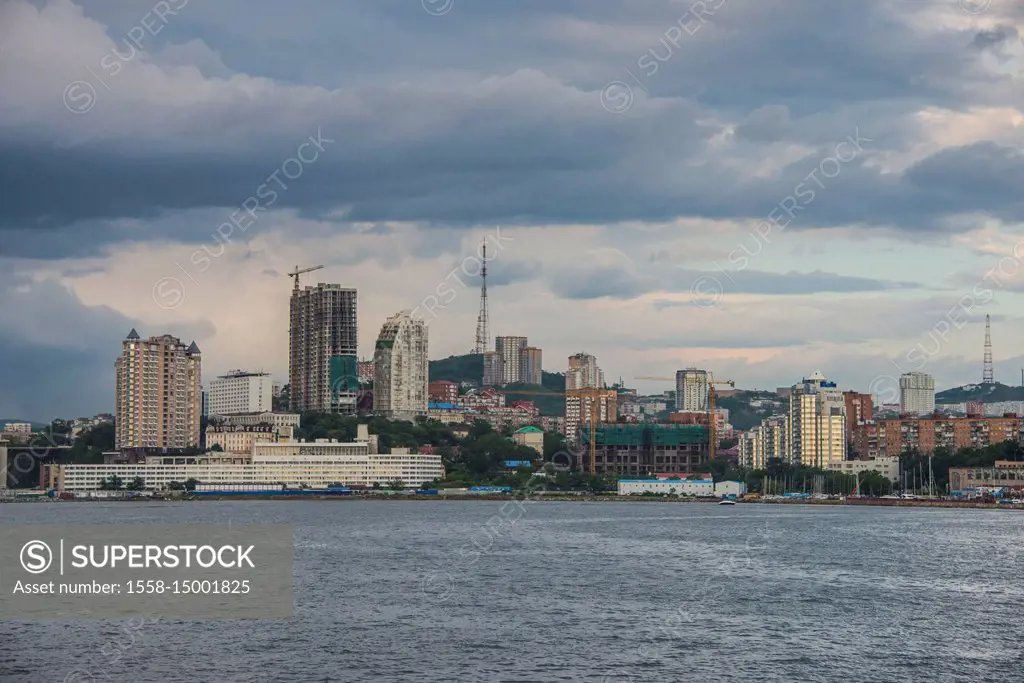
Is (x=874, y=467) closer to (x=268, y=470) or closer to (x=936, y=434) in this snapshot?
(x=936, y=434)

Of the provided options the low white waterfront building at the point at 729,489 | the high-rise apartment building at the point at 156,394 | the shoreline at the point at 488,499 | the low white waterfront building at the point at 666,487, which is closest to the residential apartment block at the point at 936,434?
the low white waterfront building at the point at 729,489

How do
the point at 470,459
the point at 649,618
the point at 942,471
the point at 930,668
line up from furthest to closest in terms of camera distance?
1. the point at 470,459
2. the point at 942,471
3. the point at 649,618
4. the point at 930,668

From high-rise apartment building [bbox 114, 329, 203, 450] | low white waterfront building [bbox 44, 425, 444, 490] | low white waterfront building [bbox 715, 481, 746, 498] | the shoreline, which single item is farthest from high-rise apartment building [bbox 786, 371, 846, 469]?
high-rise apartment building [bbox 114, 329, 203, 450]

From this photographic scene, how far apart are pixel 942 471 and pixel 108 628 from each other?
131581 millimetres

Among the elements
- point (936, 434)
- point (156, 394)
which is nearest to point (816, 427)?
point (936, 434)

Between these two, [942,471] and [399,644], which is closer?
[399,644]

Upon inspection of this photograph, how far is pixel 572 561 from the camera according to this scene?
56.0 m

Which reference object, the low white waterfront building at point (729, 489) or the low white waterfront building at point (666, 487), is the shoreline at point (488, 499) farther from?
the low white waterfront building at point (729, 489)

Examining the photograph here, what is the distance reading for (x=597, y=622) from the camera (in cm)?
3738

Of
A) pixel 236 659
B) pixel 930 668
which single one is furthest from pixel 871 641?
pixel 236 659

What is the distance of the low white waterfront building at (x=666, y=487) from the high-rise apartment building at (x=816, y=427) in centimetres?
2382

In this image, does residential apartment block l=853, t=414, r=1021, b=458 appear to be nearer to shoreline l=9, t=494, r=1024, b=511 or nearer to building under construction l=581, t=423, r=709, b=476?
building under construction l=581, t=423, r=709, b=476

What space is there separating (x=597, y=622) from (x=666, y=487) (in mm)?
120468

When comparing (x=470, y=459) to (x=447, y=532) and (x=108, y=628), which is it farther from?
(x=108, y=628)
